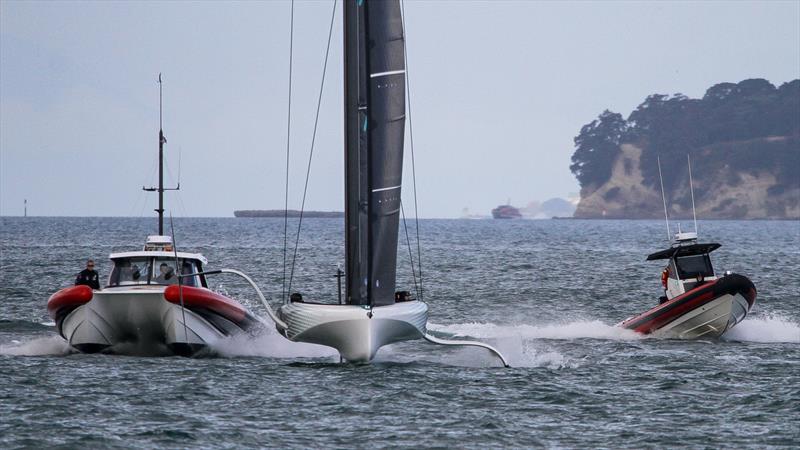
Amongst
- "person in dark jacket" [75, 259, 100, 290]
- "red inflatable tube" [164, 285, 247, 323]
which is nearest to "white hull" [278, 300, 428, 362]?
"red inflatable tube" [164, 285, 247, 323]

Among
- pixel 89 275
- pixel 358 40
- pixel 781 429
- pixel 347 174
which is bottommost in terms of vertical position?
pixel 781 429

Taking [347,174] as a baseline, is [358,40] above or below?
above

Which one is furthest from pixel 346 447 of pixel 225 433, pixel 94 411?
pixel 94 411

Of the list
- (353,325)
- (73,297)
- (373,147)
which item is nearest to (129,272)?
(73,297)

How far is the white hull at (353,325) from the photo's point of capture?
77.2 feet

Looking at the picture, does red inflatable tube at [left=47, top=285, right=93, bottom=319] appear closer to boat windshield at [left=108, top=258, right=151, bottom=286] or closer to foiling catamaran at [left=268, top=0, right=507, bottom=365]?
boat windshield at [left=108, top=258, right=151, bottom=286]

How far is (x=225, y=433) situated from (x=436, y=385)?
18.6 feet

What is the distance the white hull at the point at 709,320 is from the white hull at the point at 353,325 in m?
9.75

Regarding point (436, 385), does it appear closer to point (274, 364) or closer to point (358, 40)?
point (274, 364)

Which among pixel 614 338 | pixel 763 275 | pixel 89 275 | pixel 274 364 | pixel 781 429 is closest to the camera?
pixel 781 429

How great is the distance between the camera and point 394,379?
2409 cm

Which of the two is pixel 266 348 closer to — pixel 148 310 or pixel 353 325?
pixel 148 310

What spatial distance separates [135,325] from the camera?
87.1 ft

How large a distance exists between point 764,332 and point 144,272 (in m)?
15.9
